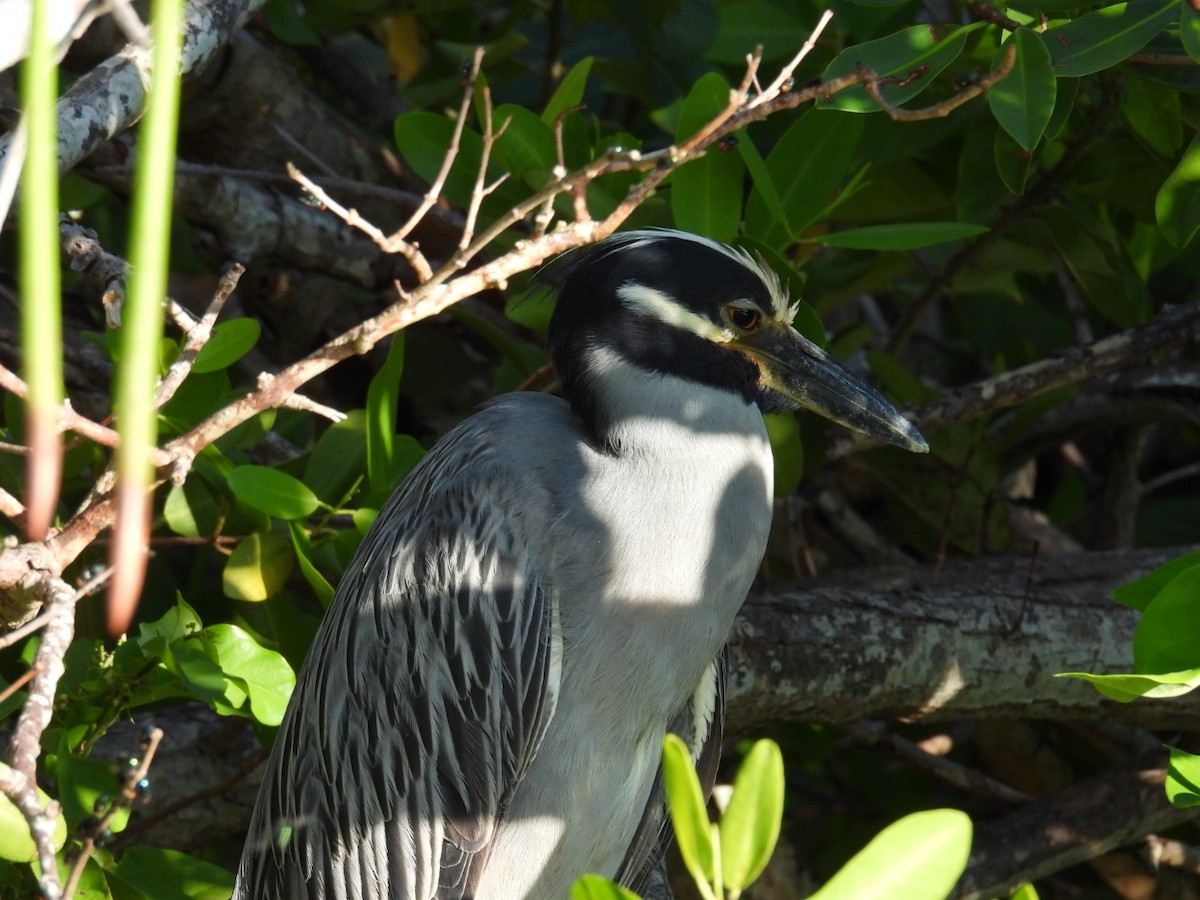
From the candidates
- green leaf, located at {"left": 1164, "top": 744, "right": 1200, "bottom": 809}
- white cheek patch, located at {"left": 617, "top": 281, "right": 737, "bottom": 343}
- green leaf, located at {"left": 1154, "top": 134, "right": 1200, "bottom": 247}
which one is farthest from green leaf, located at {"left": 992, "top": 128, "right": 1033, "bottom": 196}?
green leaf, located at {"left": 1164, "top": 744, "right": 1200, "bottom": 809}

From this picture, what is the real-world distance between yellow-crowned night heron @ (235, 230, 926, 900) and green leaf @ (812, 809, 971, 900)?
0.94 meters

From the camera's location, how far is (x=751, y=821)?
104cm

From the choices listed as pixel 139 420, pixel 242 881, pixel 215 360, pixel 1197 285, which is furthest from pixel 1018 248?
pixel 139 420

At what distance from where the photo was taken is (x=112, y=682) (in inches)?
69.5

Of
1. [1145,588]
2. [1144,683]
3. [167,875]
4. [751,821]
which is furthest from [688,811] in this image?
[167,875]

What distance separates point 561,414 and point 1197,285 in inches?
80.6

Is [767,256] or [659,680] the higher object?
[767,256]

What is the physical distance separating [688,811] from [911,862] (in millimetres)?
216

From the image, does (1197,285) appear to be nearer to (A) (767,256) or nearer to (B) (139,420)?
(A) (767,256)

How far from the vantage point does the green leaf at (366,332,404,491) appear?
204cm

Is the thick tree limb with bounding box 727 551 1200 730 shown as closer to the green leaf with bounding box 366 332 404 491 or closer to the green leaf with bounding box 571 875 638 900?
the green leaf with bounding box 366 332 404 491

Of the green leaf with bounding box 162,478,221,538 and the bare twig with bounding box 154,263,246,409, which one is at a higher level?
the bare twig with bounding box 154,263,246,409

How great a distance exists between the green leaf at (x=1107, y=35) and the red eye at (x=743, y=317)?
0.62 metres

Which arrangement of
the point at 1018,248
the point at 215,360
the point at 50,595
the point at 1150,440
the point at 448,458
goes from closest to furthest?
1. the point at 50,595
2. the point at 215,360
3. the point at 448,458
4. the point at 1018,248
5. the point at 1150,440
